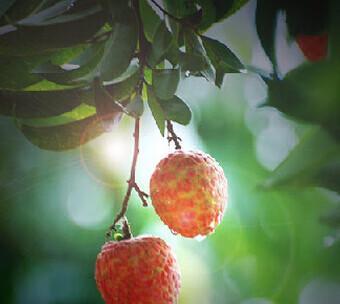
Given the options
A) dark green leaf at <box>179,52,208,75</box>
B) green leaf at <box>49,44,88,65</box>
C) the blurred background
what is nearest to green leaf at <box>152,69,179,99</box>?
dark green leaf at <box>179,52,208,75</box>

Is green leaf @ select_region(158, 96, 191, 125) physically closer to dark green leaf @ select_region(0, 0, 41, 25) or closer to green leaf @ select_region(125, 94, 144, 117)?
green leaf @ select_region(125, 94, 144, 117)


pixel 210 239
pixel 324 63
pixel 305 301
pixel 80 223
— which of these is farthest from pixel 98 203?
pixel 324 63

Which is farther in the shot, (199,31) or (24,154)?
(24,154)

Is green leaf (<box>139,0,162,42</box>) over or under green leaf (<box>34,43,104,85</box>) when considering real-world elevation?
under

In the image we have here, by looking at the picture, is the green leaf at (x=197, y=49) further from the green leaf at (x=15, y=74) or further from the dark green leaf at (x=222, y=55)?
the green leaf at (x=15, y=74)

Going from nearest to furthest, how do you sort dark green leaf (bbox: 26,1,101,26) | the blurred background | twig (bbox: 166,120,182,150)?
dark green leaf (bbox: 26,1,101,26) → twig (bbox: 166,120,182,150) → the blurred background

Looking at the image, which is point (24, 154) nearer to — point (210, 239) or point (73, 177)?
point (73, 177)

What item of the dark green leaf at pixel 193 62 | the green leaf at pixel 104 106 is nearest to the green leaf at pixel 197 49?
the dark green leaf at pixel 193 62

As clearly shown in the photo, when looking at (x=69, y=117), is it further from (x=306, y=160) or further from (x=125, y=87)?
(x=306, y=160)
